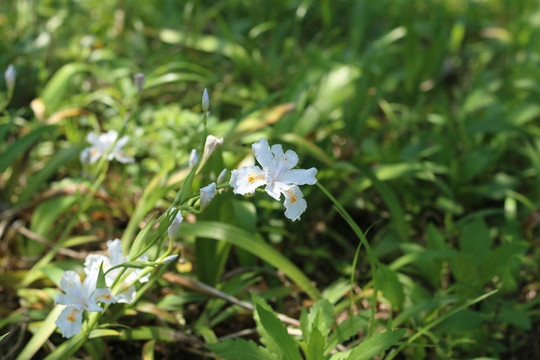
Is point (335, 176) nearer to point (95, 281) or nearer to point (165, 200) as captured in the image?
point (165, 200)

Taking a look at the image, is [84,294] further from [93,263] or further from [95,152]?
[95,152]

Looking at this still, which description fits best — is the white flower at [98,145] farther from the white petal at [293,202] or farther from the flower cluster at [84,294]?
the white petal at [293,202]

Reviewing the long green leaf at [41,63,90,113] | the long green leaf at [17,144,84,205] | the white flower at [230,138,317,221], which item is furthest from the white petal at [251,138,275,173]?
the long green leaf at [41,63,90,113]

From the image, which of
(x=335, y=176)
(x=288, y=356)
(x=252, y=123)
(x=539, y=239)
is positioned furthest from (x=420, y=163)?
(x=288, y=356)

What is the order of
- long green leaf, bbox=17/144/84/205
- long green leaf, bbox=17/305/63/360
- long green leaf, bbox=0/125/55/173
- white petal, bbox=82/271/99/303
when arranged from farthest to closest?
1. long green leaf, bbox=17/144/84/205
2. long green leaf, bbox=0/125/55/173
3. long green leaf, bbox=17/305/63/360
4. white petal, bbox=82/271/99/303

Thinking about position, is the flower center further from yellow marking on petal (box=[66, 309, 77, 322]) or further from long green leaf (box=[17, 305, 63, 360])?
long green leaf (box=[17, 305, 63, 360])

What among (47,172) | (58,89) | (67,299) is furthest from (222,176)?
(58,89)

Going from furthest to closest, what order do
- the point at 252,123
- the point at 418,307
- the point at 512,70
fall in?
the point at 512,70, the point at 252,123, the point at 418,307
